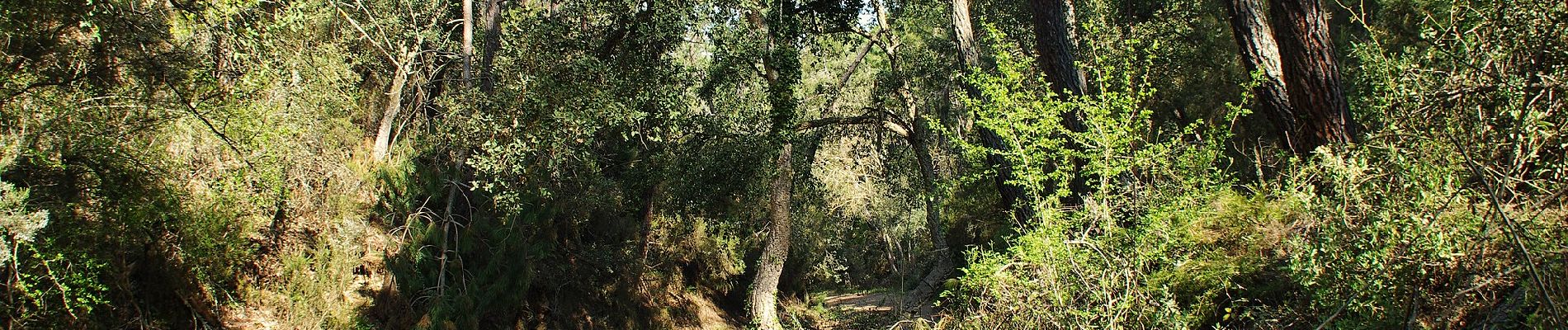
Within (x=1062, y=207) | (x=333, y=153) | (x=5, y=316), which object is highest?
(x=333, y=153)

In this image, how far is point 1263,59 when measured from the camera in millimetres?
6270

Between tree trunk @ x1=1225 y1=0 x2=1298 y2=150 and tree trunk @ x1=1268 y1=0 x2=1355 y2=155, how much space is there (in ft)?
0.37

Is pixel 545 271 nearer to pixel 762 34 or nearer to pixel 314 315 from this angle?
pixel 314 315

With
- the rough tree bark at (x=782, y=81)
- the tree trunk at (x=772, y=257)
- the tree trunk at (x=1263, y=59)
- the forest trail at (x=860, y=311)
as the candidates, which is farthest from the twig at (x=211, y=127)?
the tree trunk at (x=1263, y=59)

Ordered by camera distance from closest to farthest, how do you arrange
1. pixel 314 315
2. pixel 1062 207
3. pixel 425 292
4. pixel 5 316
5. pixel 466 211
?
pixel 1062 207 < pixel 5 316 < pixel 314 315 < pixel 425 292 < pixel 466 211

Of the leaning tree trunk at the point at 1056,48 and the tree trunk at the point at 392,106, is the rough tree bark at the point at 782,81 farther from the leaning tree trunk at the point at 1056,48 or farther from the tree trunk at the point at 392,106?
the tree trunk at the point at 392,106

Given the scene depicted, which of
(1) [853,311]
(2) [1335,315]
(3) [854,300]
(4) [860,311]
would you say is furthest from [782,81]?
(3) [854,300]

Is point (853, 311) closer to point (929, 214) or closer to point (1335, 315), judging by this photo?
point (929, 214)

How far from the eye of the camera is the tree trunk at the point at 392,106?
10.5 metres

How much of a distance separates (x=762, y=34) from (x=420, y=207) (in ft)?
14.6

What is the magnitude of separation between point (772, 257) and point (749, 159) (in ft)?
11.0

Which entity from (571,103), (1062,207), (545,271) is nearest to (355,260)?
(571,103)

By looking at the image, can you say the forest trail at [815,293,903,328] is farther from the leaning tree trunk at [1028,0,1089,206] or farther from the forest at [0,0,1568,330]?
the leaning tree trunk at [1028,0,1089,206]

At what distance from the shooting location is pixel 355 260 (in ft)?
32.1
